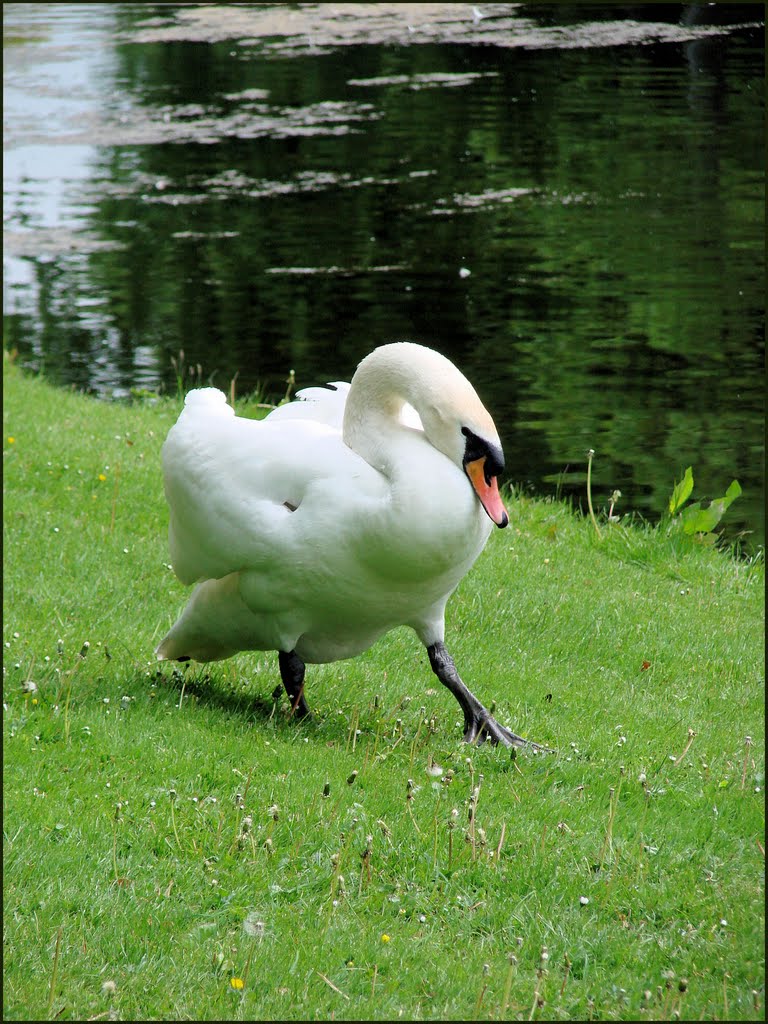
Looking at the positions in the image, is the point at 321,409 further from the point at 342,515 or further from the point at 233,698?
the point at 233,698

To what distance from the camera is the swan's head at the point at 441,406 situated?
15.4ft

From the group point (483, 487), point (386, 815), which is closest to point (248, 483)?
point (483, 487)

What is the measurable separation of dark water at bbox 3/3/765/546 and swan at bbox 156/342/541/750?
14.1 ft

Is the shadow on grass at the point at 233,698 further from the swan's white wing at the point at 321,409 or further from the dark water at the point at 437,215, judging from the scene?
the dark water at the point at 437,215

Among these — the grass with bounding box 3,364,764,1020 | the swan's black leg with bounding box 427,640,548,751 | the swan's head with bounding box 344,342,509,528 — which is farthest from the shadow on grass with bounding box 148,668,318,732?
the swan's head with bounding box 344,342,509,528

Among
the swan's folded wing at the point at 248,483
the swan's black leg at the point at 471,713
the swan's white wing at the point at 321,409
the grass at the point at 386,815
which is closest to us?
the grass at the point at 386,815

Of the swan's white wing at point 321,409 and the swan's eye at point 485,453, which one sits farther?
the swan's white wing at point 321,409

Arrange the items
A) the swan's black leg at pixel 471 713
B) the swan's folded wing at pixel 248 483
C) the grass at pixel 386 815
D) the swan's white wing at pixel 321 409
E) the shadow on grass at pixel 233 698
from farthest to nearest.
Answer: the swan's white wing at pixel 321 409, the shadow on grass at pixel 233 698, the swan's black leg at pixel 471 713, the swan's folded wing at pixel 248 483, the grass at pixel 386 815

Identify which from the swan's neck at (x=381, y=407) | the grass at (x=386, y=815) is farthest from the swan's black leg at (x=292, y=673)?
the swan's neck at (x=381, y=407)

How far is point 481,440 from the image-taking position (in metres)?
4.68

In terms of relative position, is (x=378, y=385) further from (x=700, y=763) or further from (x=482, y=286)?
(x=482, y=286)

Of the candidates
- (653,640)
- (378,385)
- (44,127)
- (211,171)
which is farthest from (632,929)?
(44,127)

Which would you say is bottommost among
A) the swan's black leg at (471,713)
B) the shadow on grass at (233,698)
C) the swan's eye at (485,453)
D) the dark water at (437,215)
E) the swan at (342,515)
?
the dark water at (437,215)

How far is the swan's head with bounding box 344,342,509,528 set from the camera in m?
4.68
